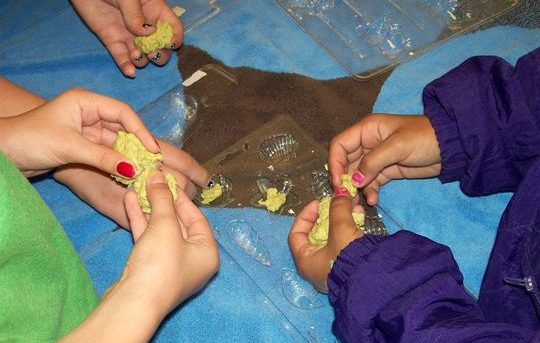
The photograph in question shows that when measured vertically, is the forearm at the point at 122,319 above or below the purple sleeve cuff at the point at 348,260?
below

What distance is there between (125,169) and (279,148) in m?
0.34

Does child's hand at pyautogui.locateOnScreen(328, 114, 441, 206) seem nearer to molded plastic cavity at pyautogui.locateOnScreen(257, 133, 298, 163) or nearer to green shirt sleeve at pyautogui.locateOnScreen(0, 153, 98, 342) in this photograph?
molded plastic cavity at pyautogui.locateOnScreen(257, 133, 298, 163)

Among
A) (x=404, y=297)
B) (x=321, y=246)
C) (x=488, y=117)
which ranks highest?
(x=488, y=117)

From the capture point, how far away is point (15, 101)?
0.99m

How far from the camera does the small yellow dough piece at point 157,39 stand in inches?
43.5

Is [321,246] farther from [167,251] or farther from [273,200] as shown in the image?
[167,251]

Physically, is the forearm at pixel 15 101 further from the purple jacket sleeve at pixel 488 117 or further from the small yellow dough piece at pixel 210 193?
the purple jacket sleeve at pixel 488 117

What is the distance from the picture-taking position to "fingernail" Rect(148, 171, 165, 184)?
2.57ft

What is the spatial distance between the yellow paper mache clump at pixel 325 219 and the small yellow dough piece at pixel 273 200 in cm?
9

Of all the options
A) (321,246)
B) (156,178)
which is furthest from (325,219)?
(156,178)

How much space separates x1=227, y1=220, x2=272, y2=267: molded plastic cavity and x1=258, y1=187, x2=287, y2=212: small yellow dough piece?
0.05m

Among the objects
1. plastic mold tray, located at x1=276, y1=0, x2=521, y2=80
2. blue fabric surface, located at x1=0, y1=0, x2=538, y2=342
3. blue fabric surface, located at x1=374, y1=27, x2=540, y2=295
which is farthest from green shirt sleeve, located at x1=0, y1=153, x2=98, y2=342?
plastic mold tray, located at x1=276, y1=0, x2=521, y2=80

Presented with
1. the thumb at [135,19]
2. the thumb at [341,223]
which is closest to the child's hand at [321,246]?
the thumb at [341,223]

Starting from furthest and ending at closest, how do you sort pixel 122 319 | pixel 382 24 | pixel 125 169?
pixel 382 24 → pixel 125 169 → pixel 122 319
